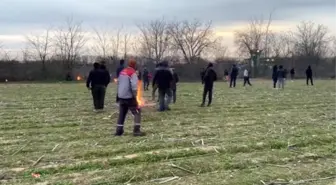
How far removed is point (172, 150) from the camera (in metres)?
8.18

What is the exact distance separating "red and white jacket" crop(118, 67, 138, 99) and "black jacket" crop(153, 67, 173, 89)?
5032 millimetres

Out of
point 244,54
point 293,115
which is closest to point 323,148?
point 293,115

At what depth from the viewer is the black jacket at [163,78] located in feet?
49.0

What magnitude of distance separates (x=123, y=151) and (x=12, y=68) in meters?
50.6

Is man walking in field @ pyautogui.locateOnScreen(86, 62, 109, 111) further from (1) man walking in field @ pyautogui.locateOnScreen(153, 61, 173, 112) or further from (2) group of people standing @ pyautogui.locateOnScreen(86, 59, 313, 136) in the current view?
(1) man walking in field @ pyautogui.locateOnScreen(153, 61, 173, 112)

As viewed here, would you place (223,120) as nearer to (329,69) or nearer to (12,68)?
(12,68)

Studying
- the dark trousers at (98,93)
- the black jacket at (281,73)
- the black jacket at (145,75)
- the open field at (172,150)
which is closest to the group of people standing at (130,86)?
the dark trousers at (98,93)

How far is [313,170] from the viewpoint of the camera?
22.5 feet

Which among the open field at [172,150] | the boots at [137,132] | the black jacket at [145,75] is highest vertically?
the black jacket at [145,75]

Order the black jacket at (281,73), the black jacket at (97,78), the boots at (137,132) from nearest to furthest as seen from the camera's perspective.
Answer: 1. the boots at (137,132)
2. the black jacket at (97,78)
3. the black jacket at (281,73)

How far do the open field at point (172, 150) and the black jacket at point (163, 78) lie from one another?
5.28 feet

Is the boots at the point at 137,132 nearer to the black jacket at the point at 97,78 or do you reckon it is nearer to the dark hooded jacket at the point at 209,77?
the black jacket at the point at 97,78

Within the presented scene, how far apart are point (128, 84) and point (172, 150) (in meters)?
2.33

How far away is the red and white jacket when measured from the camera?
9812 mm
